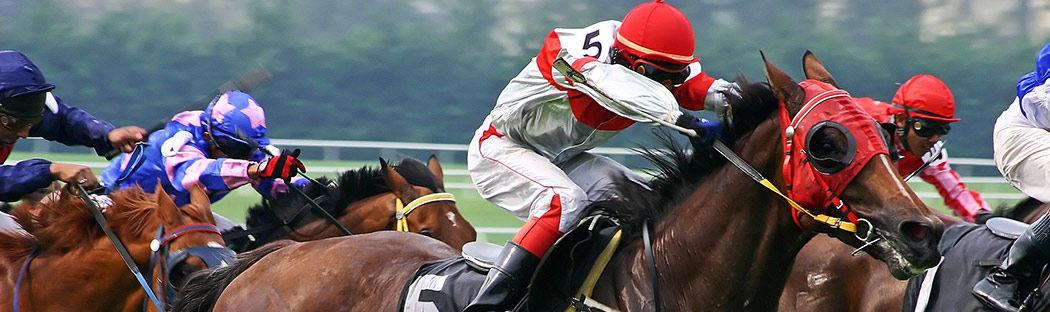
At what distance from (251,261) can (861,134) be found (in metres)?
2.43

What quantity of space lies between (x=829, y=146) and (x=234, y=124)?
4117 mm

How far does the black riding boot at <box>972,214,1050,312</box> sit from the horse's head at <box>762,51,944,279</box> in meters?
1.12

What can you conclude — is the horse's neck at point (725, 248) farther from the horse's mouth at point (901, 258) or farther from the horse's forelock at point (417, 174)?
the horse's forelock at point (417, 174)

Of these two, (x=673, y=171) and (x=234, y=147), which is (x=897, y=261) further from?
(x=234, y=147)

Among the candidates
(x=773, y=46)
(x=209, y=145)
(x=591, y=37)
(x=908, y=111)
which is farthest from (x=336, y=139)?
(x=591, y=37)

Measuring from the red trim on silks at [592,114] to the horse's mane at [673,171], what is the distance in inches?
4.9

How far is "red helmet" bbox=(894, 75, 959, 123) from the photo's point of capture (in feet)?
18.9

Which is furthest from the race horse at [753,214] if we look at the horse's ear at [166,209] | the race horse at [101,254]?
the horse's ear at [166,209]

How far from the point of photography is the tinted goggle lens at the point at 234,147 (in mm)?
6500

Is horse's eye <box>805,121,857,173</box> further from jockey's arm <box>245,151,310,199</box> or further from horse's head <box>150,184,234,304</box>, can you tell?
jockey's arm <box>245,151,310,199</box>

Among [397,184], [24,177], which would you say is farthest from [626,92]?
[397,184]

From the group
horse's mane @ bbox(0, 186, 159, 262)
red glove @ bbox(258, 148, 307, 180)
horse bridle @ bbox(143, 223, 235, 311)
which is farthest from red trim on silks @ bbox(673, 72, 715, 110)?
red glove @ bbox(258, 148, 307, 180)

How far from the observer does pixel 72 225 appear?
476 centimetres

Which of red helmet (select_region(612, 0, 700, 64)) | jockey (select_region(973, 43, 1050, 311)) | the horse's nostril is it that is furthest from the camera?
jockey (select_region(973, 43, 1050, 311))
